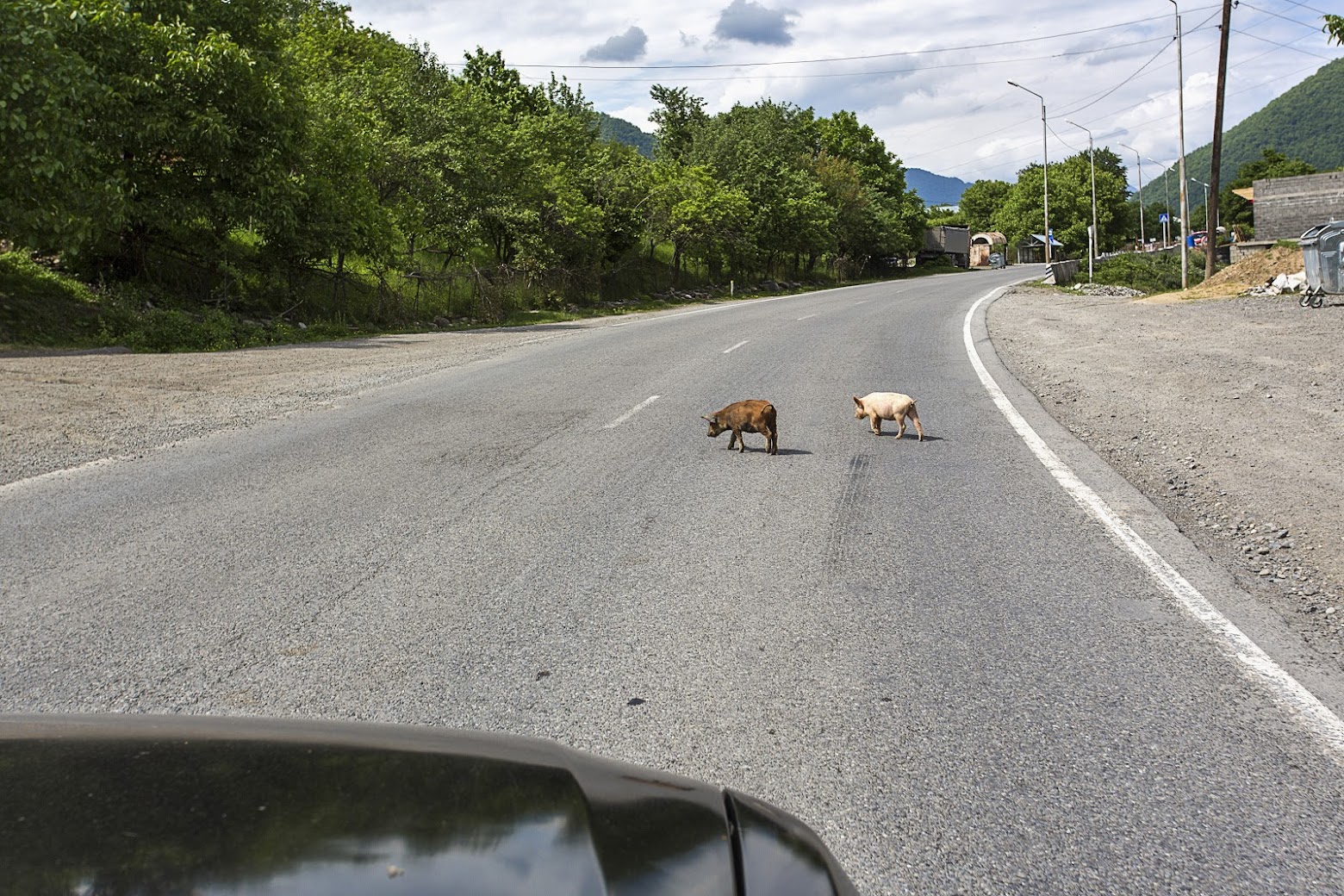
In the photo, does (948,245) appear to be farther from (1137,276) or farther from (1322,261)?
(1322,261)

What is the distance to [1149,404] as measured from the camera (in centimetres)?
1152

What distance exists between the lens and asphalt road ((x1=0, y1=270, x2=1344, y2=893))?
3.09m

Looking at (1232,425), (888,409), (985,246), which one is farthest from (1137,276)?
(985,246)

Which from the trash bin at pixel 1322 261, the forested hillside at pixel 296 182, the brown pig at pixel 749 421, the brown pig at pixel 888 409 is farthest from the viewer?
the trash bin at pixel 1322 261

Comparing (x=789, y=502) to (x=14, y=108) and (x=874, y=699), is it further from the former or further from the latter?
(x=14, y=108)

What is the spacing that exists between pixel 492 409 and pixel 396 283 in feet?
62.8

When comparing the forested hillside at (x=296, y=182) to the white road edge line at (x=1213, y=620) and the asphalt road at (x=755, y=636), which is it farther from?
the white road edge line at (x=1213, y=620)

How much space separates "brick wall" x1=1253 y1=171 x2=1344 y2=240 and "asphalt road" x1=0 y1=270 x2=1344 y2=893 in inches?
1754

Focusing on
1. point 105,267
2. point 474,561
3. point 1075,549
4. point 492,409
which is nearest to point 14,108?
point 105,267

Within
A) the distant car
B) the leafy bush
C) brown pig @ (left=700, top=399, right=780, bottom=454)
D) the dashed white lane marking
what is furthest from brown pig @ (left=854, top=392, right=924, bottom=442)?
the leafy bush

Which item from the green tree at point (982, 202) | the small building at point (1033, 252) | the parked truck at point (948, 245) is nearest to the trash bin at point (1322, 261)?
the parked truck at point (948, 245)

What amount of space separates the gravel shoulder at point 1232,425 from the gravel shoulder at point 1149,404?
0.07 feet

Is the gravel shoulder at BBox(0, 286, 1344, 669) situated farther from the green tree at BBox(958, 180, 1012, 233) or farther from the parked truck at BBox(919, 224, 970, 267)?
the green tree at BBox(958, 180, 1012, 233)

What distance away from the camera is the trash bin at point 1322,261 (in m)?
21.5
